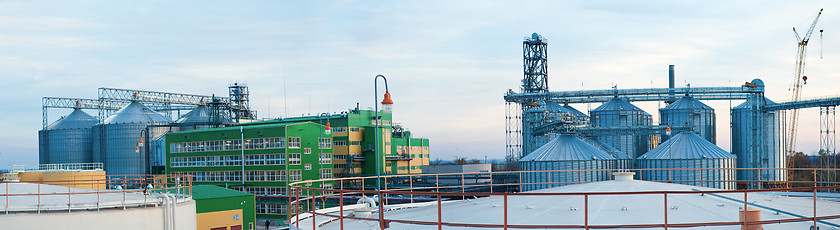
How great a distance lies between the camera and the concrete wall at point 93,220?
78.2 feet

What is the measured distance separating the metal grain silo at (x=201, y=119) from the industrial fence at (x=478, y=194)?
19.1 metres

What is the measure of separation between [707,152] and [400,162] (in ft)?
141

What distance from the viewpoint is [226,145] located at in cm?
7031

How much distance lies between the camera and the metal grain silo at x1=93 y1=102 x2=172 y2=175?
91250mm

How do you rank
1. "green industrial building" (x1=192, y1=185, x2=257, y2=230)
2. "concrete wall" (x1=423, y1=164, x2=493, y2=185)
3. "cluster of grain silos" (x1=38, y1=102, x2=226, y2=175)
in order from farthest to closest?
"cluster of grain silos" (x1=38, y1=102, x2=226, y2=175), "concrete wall" (x1=423, y1=164, x2=493, y2=185), "green industrial building" (x1=192, y1=185, x2=257, y2=230)

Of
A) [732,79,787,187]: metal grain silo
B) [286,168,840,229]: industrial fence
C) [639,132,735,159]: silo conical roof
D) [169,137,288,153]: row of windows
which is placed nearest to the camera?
[286,168,840,229]: industrial fence

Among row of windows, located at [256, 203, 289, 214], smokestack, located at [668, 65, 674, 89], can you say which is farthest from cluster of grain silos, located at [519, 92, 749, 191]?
row of windows, located at [256, 203, 289, 214]

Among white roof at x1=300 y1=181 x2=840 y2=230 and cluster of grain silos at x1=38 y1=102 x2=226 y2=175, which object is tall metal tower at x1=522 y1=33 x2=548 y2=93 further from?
white roof at x1=300 y1=181 x2=840 y2=230

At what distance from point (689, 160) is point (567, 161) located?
10703mm

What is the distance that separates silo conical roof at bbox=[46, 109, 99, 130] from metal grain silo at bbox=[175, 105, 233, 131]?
19.6 meters

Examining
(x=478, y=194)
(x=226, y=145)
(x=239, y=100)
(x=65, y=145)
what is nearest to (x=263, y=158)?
(x=226, y=145)

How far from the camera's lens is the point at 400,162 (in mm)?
88250

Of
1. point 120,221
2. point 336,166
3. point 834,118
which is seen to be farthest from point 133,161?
point 834,118

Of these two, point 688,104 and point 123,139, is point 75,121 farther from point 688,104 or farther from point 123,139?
point 688,104
